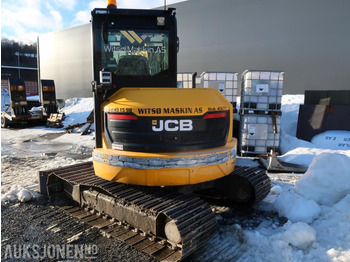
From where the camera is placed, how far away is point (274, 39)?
14719 mm

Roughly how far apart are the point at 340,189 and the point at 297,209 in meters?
0.76

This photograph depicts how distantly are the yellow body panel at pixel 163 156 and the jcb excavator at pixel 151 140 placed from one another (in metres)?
0.01

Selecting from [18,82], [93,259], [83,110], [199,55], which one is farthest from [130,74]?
[83,110]

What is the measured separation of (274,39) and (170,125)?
13406 millimetres

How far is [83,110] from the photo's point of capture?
A: 803 inches

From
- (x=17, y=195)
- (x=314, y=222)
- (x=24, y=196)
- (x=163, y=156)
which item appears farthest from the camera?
(x=17, y=195)

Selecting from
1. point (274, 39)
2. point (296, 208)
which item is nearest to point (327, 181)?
point (296, 208)

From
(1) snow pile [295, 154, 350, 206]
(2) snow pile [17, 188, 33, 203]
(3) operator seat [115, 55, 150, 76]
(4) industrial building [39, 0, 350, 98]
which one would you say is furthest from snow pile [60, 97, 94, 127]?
(1) snow pile [295, 154, 350, 206]

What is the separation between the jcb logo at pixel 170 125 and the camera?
348cm

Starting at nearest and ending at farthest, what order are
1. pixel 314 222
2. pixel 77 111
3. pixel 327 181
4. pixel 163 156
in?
1. pixel 163 156
2. pixel 314 222
3. pixel 327 181
4. pixel 77 111

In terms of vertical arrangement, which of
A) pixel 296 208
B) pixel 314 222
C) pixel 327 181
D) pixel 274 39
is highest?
pixel 274 39

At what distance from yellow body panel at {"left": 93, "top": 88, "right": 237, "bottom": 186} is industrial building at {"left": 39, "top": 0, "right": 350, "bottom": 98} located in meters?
12.6

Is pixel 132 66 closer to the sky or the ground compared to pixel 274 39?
closer to the ground

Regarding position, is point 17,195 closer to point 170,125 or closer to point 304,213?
point 170,125
